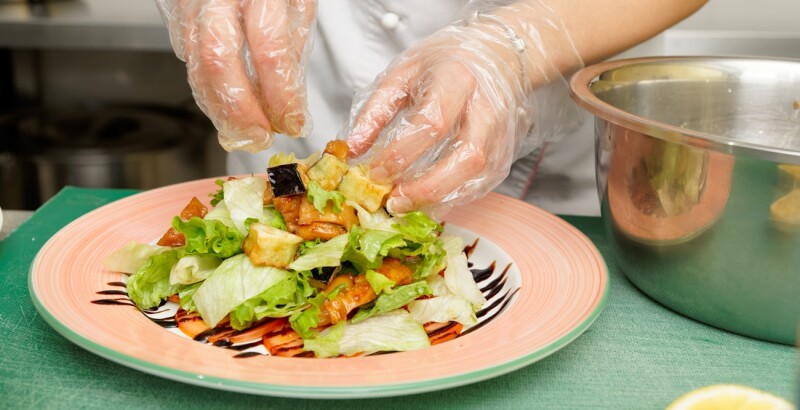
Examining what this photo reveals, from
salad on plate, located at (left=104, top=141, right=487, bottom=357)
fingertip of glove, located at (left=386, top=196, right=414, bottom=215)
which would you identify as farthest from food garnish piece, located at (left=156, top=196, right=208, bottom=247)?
fingertip of glove, located at (left=386, top=196, right=414, bottom=215)

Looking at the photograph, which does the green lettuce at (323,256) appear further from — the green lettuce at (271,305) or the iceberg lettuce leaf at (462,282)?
the iceberg lettuce leaf at (462,282)

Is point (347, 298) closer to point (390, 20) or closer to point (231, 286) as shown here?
point (231, 286)

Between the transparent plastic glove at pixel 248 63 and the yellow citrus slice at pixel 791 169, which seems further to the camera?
the transparent plastic glove at pixel 248 63

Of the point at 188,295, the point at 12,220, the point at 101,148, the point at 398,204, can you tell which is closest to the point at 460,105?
the point at 398,204

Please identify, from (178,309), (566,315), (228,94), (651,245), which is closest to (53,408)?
(178,309)

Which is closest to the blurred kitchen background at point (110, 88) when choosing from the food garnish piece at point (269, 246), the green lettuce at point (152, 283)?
the food garnish piece at point (269, 246)
